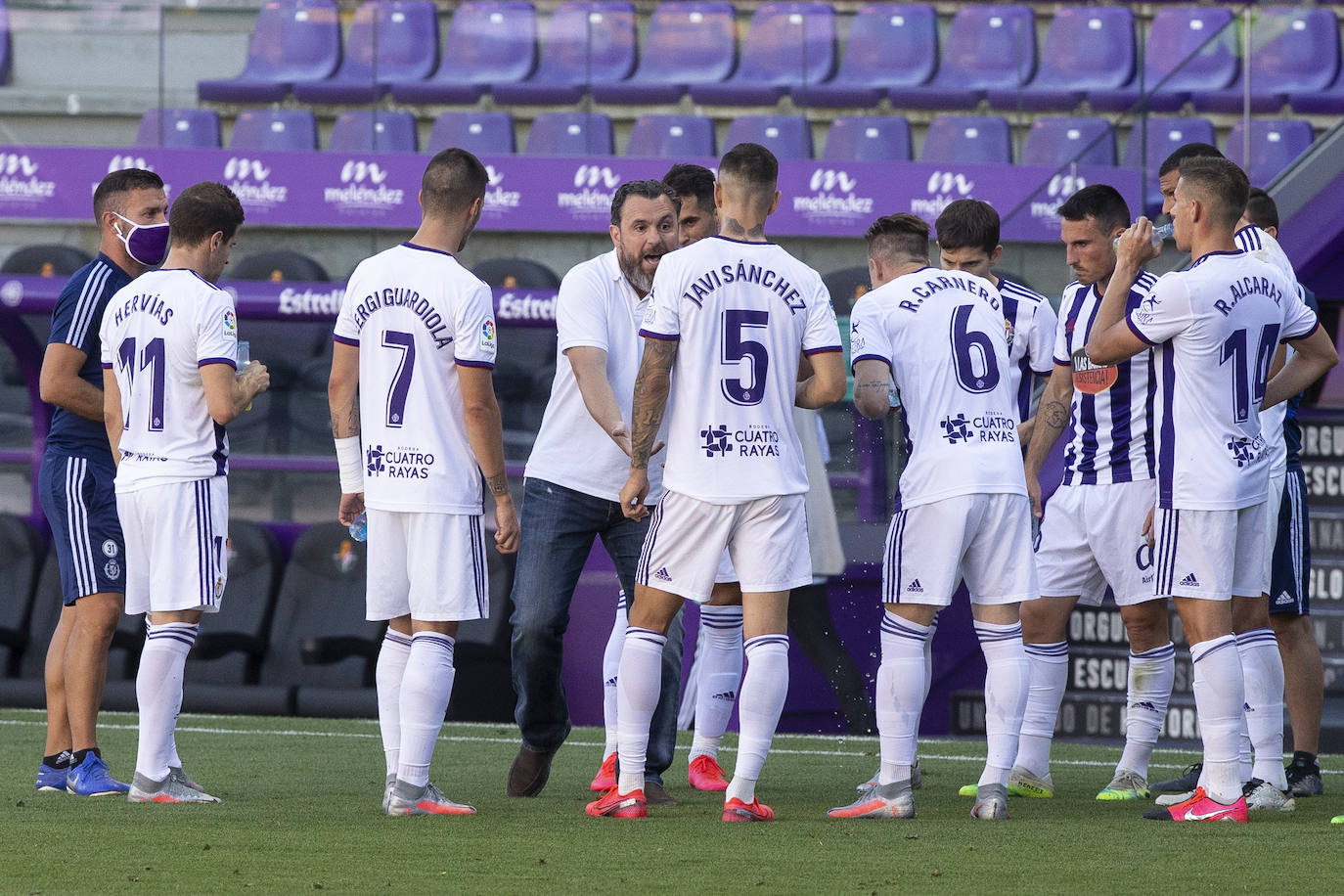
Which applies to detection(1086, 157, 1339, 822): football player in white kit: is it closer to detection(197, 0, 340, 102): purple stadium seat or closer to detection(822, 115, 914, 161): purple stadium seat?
detection(822, 115, 914, 161): purple stadium seat

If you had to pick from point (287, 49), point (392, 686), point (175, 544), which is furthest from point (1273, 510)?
point (287, 49)

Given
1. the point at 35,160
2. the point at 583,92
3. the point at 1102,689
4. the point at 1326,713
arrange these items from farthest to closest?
the point at 583,92
the point at 35,160
the point at 1102,689
the point at 1326,713

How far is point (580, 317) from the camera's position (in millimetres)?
5266

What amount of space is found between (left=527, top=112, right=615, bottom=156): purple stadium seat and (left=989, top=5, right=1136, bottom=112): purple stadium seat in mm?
3144

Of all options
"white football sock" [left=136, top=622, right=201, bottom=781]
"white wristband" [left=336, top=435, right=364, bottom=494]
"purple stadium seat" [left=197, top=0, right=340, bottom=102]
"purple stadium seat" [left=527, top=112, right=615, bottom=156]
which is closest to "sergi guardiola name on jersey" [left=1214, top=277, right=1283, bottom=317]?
"white wristband" [left=336, top=435, right=364, bottom=494]

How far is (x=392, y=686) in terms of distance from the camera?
195 inches

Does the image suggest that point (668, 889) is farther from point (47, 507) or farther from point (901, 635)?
point (47, 507)

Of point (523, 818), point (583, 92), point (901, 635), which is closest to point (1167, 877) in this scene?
point (901, 635)

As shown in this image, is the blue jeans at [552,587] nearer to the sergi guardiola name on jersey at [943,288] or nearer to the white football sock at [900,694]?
the white football sock at [900,694]

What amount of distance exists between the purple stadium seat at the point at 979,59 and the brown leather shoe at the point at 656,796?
9610 mm

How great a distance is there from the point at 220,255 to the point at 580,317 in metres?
1.14

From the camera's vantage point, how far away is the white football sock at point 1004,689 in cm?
488

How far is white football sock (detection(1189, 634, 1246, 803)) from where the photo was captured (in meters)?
4.85

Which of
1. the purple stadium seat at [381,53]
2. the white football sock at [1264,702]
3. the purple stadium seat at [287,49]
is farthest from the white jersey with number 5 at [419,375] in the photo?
the purple stadium seat at [287,49]
